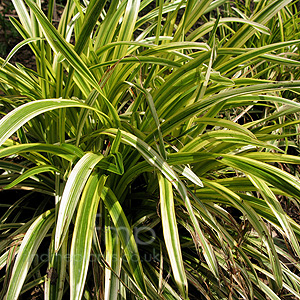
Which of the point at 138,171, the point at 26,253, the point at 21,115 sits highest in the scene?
the point at 21,115

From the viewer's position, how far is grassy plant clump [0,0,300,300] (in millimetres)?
841

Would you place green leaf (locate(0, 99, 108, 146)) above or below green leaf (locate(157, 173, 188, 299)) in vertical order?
above

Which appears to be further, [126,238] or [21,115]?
[126,238]

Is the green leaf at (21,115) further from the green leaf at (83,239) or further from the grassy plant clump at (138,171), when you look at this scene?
the green leaf at (83,239)

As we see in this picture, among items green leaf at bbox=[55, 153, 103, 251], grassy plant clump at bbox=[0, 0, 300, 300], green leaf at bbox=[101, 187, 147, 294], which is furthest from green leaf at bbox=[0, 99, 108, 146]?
green leaf at bbox=[101, 187, 147, 294]

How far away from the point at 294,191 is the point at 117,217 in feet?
1.73

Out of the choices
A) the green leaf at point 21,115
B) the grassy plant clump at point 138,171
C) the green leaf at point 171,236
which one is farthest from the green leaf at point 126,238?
the green leaf at point 21,115

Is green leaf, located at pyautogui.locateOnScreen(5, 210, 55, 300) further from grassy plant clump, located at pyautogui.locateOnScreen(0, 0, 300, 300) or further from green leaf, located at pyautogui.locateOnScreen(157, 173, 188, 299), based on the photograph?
green leaf, located at pyautogui.locateOnScreen(157, 173, 188, 299)

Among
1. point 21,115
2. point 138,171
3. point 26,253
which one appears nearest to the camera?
point 21,115

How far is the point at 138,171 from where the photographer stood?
992 millimetres

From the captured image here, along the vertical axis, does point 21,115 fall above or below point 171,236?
above

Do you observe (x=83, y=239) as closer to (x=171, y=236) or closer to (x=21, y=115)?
(x=171, y=236)

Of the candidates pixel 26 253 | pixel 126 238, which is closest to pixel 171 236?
pixel 126 238

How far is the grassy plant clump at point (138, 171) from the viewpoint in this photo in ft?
2.76
